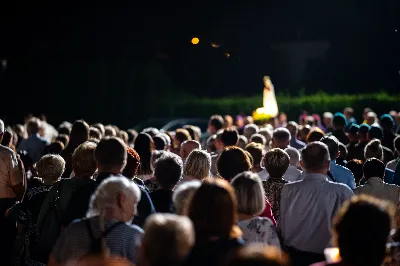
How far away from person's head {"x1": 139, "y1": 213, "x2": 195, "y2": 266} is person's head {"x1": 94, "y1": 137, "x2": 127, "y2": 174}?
7.98ft

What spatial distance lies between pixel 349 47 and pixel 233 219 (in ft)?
123

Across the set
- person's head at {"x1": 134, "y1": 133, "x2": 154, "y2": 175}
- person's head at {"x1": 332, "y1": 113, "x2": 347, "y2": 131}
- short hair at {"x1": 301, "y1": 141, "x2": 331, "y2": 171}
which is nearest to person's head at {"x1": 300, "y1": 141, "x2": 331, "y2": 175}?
short hair at {"x1": 301, "y1": 141, "x2": 331, "y2": 171}

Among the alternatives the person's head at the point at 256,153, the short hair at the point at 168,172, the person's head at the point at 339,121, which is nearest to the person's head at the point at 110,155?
the short hair at the point at 168,172

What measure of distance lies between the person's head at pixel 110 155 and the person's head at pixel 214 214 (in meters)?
1.81

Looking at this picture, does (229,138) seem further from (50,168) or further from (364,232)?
(364,232)

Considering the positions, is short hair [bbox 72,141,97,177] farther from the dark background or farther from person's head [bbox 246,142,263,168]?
the dark background

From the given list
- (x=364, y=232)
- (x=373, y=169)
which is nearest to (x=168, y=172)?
(x=373, y=169)

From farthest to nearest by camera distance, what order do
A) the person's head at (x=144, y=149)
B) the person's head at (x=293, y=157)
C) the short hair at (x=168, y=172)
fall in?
the person's head at (x=293, y=157), the person's head at (x=144, y=149), the short hair at (x=168, y=172)

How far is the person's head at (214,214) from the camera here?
4.48 metres

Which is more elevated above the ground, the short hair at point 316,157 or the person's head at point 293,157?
the short hair at point 316,157

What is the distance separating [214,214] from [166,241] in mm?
807

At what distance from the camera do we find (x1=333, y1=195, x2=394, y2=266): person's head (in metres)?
3.96

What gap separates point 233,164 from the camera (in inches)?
287

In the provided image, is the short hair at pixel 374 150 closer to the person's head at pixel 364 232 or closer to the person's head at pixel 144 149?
the person's head at pixel 144 149
